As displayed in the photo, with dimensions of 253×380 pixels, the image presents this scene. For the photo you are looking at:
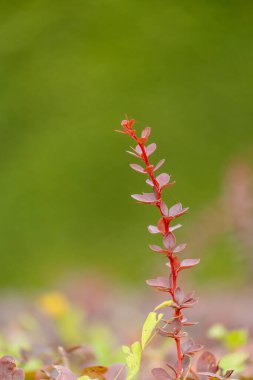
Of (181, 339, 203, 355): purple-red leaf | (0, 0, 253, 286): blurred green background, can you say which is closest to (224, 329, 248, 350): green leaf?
(181, 339, 203, 355): purple-red leaf

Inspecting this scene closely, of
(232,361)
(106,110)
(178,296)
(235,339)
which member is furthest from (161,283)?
(106,110)

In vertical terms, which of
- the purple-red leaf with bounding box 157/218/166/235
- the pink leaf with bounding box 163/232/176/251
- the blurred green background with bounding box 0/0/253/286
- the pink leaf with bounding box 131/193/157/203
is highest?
the pink leaf with bounding box 131/193/157/203

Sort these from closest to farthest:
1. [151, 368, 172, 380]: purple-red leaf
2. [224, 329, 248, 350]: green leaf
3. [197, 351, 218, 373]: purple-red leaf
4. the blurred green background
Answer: [151, 368, 172, 380]: purple-red leaf, [197, 351, 218, 373]: purple-red leaf, [224, 329, 248, 350]: green leaf, the blurred green background

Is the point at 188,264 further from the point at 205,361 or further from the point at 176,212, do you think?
the point at 205,361

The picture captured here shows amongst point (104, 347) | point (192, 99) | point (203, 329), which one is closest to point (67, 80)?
point (192, 99)

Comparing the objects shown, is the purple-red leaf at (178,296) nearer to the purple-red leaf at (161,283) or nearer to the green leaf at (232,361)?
the purple-red leaf at (161,283)

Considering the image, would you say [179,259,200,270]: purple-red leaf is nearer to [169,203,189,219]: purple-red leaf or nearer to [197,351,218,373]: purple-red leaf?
[169,203,189,219]: purple-red leaf

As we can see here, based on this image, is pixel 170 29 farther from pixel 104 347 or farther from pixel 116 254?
pixel 104 347

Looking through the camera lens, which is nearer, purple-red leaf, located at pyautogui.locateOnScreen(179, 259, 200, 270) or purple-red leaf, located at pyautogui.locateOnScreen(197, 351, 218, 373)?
purple-red leaf, located at pyautogui.locateOnScreen(179, 259, 200, 270)
